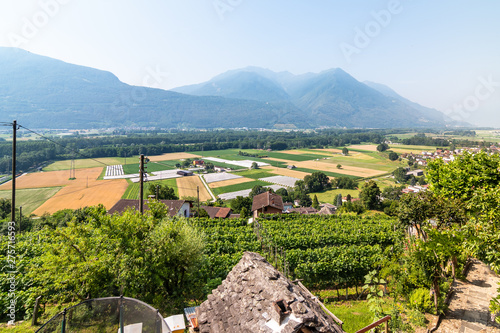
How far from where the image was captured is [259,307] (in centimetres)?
598

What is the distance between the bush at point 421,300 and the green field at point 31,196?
178 feet

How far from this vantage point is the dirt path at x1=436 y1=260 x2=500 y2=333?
9258 mm

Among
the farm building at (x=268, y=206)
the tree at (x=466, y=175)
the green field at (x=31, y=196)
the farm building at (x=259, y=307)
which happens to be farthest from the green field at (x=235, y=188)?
the farm building at (x=259, y=307)

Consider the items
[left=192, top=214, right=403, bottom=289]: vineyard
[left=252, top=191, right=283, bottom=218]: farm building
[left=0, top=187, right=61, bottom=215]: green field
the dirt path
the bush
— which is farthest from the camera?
[left=0, top=187, right=61, bottom=215]: green field

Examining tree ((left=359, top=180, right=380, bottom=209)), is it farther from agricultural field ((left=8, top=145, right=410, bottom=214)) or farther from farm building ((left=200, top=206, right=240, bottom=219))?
farm building ((left=200, top=206, right=240, bottom=219))

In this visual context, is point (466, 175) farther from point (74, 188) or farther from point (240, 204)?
point (74, 188)

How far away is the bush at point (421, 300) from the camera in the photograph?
1020 cm

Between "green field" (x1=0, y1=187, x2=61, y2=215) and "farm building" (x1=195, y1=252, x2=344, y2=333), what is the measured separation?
5037 cm

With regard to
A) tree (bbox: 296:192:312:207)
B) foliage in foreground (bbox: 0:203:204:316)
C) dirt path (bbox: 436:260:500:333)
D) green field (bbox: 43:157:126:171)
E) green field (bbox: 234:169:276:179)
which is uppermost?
foliage in foreground (bbox: 0:203:204:316)

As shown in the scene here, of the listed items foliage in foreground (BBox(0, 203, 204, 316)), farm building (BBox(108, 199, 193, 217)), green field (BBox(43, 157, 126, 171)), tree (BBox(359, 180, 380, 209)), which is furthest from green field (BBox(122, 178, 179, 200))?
tree (BBox(359, 180, 380, 209))

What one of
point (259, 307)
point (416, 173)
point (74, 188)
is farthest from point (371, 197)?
point (74, 188)

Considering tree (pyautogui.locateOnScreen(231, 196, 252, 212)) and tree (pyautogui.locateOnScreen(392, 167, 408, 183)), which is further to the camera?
tree (pyautogui.locateOnScreen(392, 167, 408, 183))

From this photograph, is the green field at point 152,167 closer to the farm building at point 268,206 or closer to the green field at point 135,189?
the green field at point 135,189

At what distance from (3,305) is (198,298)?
7800 mm
